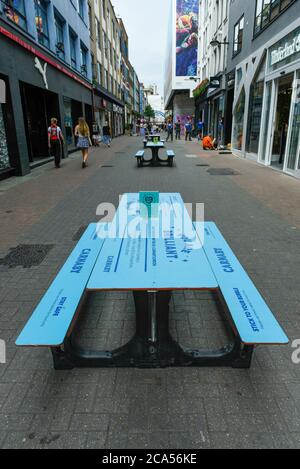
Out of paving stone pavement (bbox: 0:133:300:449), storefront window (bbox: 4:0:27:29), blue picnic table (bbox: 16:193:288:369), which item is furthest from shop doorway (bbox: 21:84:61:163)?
blue picnic table (bbox: 16:193:288:369)

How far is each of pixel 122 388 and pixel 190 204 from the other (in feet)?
19.0

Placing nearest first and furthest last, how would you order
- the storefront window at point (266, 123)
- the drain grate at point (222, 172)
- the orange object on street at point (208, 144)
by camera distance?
the drain grate at point (222, 172) < the storefront window at point (266, 123) < the orange object on street at point (208, 144)

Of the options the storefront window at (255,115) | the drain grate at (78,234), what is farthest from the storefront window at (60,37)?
the drain grate at (78,234)

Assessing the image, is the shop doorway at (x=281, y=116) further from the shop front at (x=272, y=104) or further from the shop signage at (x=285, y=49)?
the shop signage at (x=285, y=49)

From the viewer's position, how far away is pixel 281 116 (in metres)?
13.7

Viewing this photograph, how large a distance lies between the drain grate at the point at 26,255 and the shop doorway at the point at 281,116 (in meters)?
10.9

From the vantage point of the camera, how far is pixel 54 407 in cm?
230

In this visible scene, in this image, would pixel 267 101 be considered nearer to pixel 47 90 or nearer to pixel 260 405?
pixel 47 90

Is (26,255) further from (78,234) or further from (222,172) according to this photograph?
(222,172)

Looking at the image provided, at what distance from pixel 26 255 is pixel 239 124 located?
17.0 metres

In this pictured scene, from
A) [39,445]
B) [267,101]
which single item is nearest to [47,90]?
[267,101]

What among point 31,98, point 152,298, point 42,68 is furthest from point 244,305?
point 31,98

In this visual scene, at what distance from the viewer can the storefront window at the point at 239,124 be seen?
18078 millimetres

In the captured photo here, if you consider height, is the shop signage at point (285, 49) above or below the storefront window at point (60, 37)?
below
